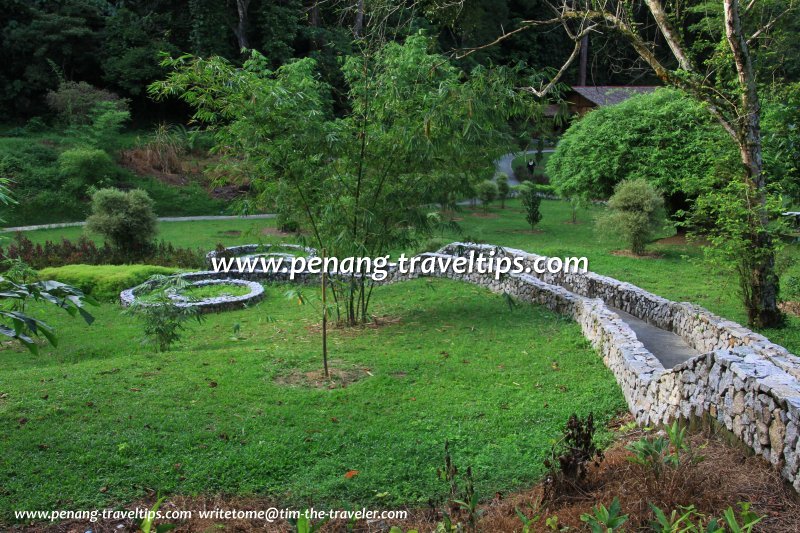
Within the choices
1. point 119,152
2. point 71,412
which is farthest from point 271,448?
point 119,152

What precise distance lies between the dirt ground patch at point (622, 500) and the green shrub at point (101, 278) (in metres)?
9.68

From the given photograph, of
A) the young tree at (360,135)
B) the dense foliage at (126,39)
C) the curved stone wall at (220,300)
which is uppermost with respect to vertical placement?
the dense foliage at (126,39)

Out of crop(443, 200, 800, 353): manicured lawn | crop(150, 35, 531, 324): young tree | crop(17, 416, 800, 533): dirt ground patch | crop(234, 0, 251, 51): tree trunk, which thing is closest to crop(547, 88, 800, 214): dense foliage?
crop(443, 200, 800, 353): manicured lawn

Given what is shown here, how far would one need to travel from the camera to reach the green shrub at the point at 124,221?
15.8 meters

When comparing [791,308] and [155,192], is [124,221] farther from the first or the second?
[791,308]

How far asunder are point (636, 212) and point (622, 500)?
12.0m

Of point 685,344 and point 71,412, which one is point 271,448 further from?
point 685,344

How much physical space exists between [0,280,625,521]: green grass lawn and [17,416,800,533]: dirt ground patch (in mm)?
216

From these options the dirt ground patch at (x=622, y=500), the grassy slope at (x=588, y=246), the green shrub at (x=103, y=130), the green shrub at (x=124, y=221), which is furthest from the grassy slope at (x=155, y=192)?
the dirt ground patch at (x=622, y=500)

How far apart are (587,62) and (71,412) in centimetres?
4321

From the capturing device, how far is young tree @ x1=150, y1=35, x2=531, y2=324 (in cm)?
794

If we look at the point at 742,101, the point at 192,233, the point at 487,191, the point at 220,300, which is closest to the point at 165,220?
the point at 192,233

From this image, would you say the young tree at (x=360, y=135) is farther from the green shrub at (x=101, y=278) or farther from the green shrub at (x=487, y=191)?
the green shrub at (x=487, y=191)

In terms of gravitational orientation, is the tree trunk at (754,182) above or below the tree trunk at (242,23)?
below
